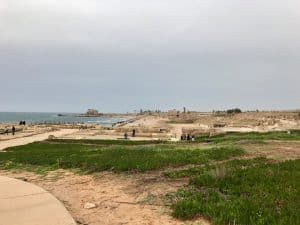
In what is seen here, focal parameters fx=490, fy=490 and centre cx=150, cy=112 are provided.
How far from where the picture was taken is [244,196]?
13.5m

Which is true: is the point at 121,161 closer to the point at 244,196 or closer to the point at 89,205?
the point at 89,205

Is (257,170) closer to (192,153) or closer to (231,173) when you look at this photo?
(231,173)

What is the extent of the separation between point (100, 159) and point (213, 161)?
5.37 metres

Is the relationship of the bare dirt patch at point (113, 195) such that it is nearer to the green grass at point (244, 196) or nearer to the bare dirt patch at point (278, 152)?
the green grass at point (244, 196)

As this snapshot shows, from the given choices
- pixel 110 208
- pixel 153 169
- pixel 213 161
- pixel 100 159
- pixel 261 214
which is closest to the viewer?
pixel 261 214

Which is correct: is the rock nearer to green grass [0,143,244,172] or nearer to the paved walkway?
the paved walkway

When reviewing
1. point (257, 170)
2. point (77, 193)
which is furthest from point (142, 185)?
point (257, 170)

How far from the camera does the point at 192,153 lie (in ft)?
77.1

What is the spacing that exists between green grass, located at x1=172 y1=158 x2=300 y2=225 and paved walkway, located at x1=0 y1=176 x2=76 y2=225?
3002 mm

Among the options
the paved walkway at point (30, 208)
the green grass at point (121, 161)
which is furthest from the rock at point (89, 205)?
the green grass at point (121, 161)

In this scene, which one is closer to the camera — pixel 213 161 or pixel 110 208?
pixel 110 208

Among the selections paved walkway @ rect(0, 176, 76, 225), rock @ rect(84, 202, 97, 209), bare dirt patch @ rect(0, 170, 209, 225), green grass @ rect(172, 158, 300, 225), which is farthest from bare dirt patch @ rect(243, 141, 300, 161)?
paved walkway @ rect(0, 176, 76, 225)

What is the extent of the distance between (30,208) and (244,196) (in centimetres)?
Result: 581

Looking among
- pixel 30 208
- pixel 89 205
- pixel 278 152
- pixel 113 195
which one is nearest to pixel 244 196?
pixel 113 195
